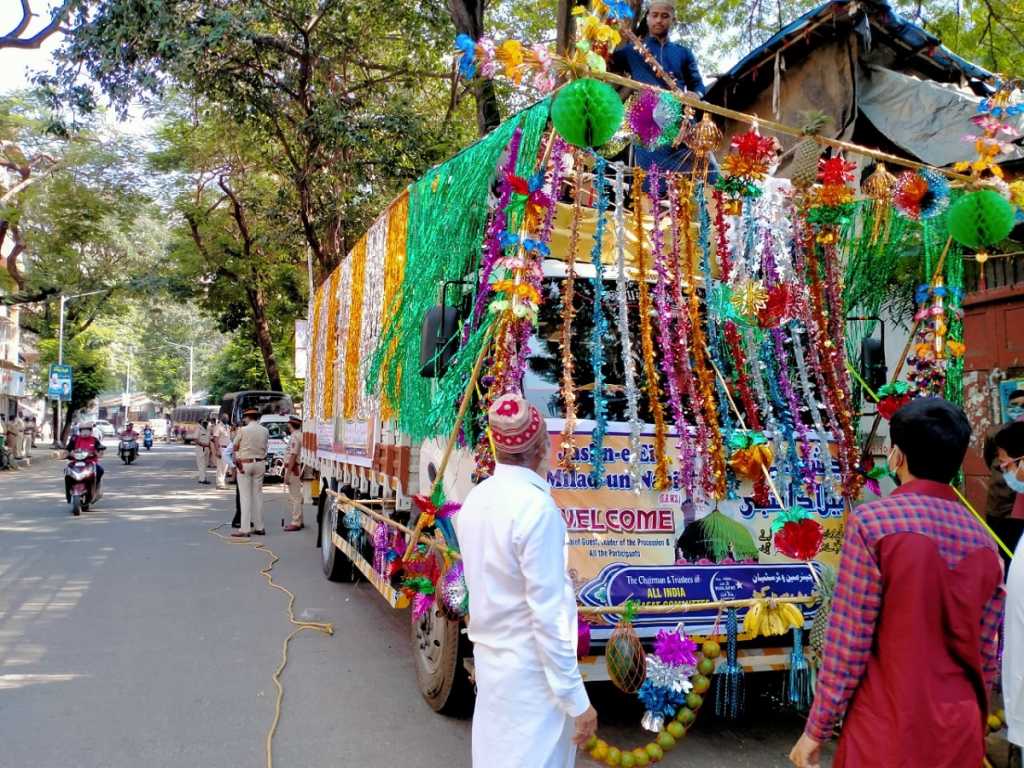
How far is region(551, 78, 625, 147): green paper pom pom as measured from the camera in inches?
139

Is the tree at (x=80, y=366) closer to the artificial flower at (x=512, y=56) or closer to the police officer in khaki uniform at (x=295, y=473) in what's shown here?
the police officer in khaki uniform at (x=295, y=473)

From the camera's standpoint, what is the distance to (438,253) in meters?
5.00

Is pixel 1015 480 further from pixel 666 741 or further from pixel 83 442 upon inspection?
pixel 83 442

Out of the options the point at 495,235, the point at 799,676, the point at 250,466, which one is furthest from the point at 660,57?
the point at 250,466

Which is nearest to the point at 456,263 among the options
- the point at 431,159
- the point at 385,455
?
the point at 385,455

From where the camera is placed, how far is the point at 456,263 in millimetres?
4879

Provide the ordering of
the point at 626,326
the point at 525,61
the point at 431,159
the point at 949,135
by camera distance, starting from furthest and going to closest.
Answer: the point at 431,159
the point at 949,135
the point at 626,326
the point at 525,61

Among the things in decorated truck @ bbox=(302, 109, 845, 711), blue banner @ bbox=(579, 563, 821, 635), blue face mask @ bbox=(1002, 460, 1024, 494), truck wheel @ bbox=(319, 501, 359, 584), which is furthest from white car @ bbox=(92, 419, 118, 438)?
blue face mask @ bbox=(1002, 460, 1024, 494)

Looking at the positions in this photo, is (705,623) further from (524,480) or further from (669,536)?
(524,480)

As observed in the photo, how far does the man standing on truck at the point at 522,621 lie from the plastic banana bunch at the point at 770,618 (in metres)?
1.38

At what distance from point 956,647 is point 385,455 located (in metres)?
4.56

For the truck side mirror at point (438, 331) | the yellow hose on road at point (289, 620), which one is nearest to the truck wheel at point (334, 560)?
the yellow hose on road at point (289, 620)

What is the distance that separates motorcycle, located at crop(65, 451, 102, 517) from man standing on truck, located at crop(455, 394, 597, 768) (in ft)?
44.5

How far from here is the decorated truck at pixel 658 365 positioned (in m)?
3.88
